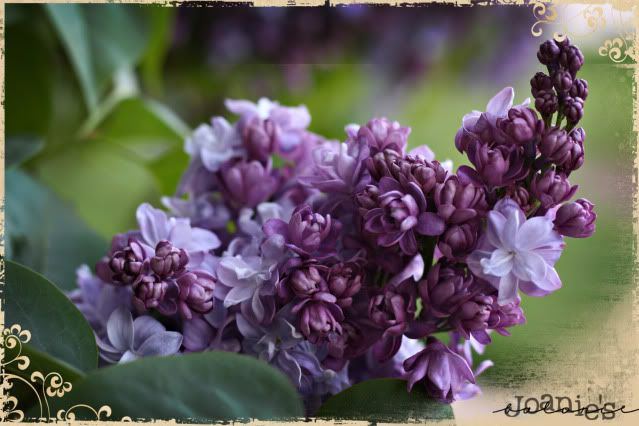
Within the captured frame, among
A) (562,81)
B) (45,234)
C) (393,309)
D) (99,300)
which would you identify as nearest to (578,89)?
(562,81)

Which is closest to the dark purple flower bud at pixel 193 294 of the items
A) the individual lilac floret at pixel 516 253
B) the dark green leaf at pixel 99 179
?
the individual lilac floret at pixel 516 253

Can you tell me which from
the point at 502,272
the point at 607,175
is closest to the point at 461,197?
the point at 502,272

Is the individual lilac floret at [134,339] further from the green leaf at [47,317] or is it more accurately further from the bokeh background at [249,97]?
the bokeh background at [249,97]

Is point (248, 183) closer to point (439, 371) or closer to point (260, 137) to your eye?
point (260, 137)

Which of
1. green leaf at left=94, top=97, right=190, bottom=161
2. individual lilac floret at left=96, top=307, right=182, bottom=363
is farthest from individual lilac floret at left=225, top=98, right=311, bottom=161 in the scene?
green leaf at left=94, top=97, right=190, bottom=161

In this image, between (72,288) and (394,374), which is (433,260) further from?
(72,288)
